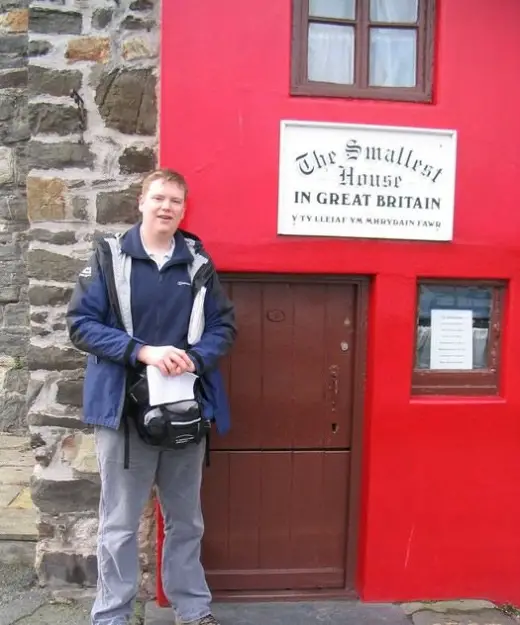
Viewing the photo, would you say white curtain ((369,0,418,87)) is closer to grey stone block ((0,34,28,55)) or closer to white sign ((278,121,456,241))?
white sign ((278,121,456,241))

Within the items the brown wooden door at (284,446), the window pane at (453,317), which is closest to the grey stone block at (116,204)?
the brown wooden door at (284,446)

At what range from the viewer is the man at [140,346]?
9.01ft

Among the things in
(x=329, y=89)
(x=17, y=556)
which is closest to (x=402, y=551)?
(x=17, y=556)

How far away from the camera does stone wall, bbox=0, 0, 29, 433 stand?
15.6ft

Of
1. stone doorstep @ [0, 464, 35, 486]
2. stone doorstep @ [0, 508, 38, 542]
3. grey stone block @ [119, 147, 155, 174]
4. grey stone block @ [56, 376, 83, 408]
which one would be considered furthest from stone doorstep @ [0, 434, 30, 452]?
grey stone block @ [119, 147, 155, 174]

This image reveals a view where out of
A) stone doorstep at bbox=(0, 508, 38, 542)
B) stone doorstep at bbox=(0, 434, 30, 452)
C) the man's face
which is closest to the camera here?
the man's face

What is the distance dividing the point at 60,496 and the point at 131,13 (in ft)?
8.39

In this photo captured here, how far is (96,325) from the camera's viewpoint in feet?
8.91

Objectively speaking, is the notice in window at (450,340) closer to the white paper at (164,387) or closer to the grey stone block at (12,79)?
the white paper at (164,387)

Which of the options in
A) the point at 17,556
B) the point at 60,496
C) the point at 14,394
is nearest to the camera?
the point at 60,496

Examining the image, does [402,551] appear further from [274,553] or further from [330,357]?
[330,357]

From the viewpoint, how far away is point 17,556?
147 inches

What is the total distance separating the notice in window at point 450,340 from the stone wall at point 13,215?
136 inches

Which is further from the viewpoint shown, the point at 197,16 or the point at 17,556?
the point at 17,556
